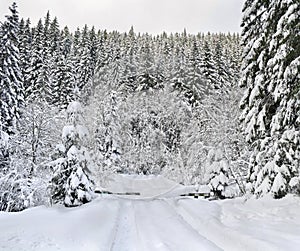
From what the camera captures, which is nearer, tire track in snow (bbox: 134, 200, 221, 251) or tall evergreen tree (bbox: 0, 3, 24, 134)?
tire track in snow (bbox: 134, 200, 221, 251)

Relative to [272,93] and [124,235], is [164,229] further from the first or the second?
[272,93]

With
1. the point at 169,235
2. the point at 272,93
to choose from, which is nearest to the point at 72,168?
the point at 169,235

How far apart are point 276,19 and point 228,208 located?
718cm

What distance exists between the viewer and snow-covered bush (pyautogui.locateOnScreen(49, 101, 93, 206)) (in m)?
16.4

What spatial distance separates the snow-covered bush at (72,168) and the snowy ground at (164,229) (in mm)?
2710

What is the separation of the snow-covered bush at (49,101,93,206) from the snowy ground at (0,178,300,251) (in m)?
2.71

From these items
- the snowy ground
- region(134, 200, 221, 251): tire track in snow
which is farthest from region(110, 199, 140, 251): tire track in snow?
region(134, 200, 221, 251): tire track in snow

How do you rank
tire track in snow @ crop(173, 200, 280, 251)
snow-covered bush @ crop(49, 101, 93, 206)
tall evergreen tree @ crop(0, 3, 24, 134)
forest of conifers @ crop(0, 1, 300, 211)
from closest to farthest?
tire track in snow @ crop(173, 200, 280, 251)
forest of conifers @ crop(0, 1, 300, 211)
snow-covered bush @ crop(49, 101, 93, 206)
tall evergreen tree @ crop(0, 3, 24, 134)

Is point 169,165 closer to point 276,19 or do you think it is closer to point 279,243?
point 276,19

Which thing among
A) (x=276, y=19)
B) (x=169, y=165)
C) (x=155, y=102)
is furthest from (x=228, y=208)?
(x=155, y=102)

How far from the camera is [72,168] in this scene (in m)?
16.7

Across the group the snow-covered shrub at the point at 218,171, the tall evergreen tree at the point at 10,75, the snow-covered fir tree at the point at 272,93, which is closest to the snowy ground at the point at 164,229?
the snow-covered fir tree at the point at 272,93

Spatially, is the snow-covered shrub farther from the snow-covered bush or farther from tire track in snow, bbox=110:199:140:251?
tire track in snow, bbox=110:199:140:251

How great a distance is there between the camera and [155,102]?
51562 millimetres
